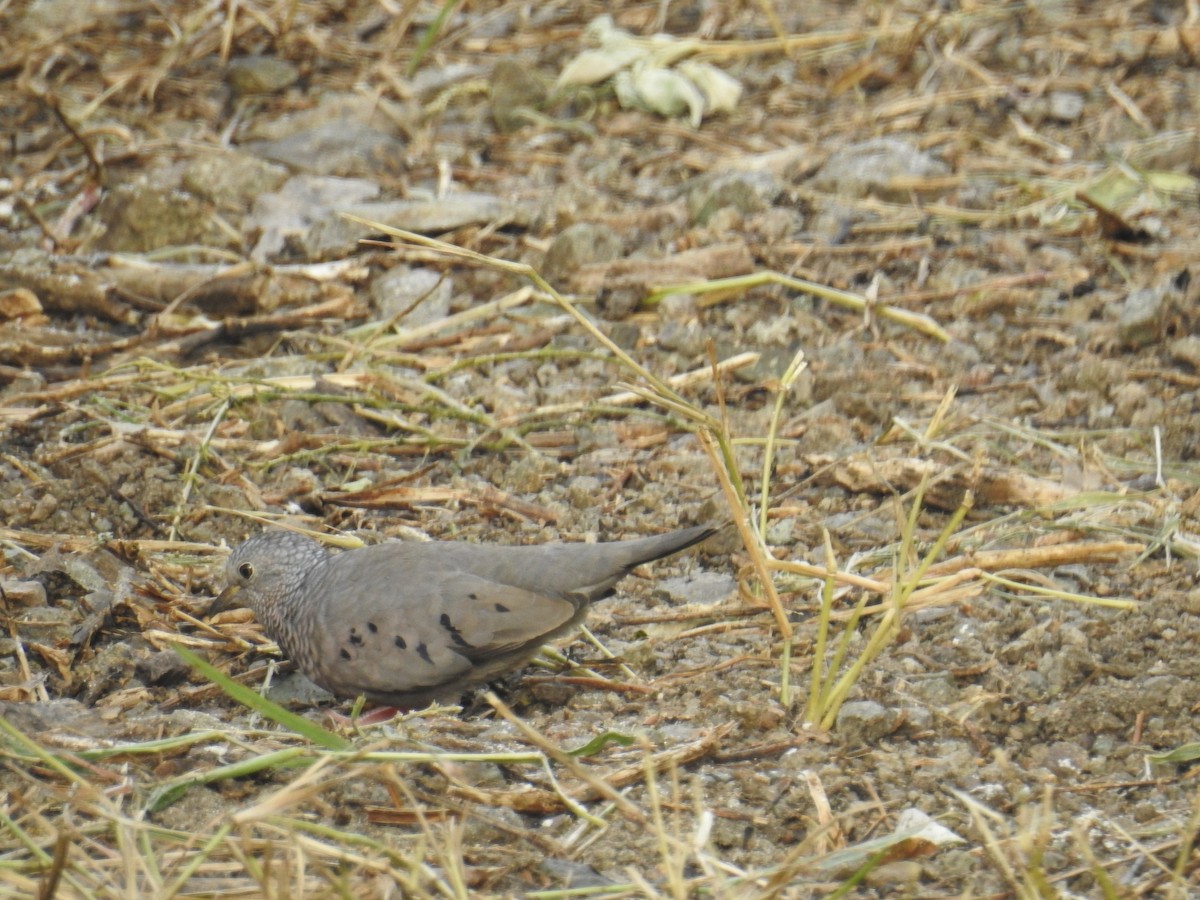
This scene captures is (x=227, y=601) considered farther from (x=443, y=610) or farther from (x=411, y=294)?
(x=411, y=294)

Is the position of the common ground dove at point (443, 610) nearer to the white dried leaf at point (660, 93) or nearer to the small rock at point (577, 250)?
the small rock at point (577, 250)

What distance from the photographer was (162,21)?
8.53m

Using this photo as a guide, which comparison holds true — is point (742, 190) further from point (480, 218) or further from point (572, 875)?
point (572, 875)

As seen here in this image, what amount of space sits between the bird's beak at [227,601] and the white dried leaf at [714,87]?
443 centimetres

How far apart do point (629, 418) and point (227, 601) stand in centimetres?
176

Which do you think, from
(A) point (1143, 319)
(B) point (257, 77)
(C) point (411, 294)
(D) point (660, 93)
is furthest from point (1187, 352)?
(B) point (257, 77)

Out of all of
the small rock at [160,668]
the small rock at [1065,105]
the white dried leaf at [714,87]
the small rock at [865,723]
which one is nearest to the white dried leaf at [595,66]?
the white dried leaf at [714,87]

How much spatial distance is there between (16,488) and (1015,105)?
5.11 metres

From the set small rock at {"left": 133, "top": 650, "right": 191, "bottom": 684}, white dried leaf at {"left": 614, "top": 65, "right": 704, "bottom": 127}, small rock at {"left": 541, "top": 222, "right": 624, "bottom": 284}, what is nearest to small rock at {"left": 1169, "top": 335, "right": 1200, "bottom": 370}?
small rock at {"left": 541, "top": 222, "right": 624, "bottom": 284}

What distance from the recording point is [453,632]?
12.7ft

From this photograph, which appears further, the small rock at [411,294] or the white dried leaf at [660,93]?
the white dried leaf at [660,93]

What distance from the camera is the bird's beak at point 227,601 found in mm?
4281

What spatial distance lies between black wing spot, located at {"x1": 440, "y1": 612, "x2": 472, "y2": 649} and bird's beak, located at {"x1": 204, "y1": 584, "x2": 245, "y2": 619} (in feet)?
2.35

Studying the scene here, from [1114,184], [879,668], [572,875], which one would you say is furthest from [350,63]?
[572,875]
